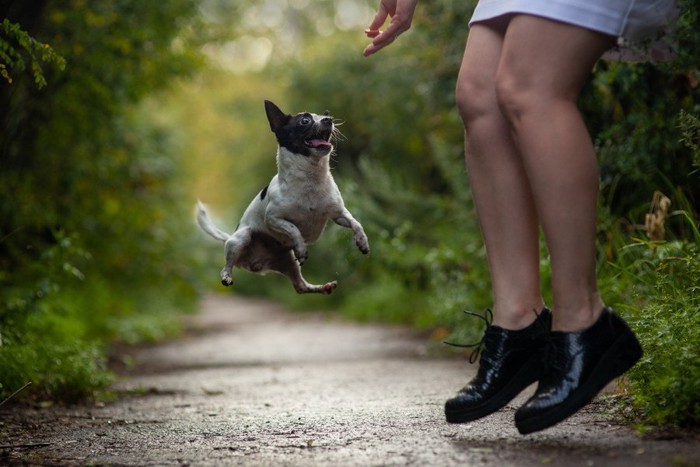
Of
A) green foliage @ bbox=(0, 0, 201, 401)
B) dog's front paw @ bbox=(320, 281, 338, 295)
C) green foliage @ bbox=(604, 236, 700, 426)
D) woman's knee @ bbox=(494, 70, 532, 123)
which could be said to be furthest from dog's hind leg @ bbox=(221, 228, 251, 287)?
green foliage @ bbox=(0, 0, 201, 401)

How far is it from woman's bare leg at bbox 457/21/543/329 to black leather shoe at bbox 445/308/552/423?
0.13 ft

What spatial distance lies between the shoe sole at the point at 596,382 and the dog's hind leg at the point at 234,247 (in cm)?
108

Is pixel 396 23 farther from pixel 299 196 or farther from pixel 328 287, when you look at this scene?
→ pixel 328 287

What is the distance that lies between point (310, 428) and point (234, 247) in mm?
Answer: 775

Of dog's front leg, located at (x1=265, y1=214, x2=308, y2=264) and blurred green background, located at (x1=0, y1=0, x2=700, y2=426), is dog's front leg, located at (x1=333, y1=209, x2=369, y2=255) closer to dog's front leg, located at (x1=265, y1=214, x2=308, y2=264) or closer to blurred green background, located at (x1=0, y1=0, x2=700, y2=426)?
dog's front leg, located at (x1=265, y1=214, x2=308, y2=264)

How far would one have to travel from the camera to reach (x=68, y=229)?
1080cm

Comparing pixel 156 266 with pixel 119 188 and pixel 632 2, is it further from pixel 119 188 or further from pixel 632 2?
pixel 632 2

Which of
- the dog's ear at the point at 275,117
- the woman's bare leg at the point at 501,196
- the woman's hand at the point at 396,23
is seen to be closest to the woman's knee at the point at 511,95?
the woman's bare leg at the point at 501,196

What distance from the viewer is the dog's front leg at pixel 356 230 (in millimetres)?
2865

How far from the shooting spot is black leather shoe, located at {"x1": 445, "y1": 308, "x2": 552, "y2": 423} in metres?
2.68

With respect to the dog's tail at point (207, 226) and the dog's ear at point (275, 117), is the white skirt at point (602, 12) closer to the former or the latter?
the dog's ear at point (275, 117)

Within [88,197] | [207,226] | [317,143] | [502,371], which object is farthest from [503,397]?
[88,197]

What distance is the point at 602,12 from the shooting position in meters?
2.46

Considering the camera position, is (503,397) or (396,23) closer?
(503,397)
